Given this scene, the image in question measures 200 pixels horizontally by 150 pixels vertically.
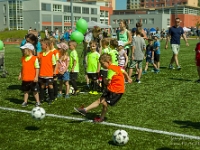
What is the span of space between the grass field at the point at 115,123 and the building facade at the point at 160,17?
92294 millimetres

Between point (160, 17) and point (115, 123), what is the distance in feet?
346

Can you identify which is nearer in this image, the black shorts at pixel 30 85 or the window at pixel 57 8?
the black shorts at pixel 30 85

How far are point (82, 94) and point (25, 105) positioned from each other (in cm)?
205

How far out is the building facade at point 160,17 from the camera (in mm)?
108000

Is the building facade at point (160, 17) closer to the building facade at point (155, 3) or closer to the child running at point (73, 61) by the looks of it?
the building facade at point (155, 3)

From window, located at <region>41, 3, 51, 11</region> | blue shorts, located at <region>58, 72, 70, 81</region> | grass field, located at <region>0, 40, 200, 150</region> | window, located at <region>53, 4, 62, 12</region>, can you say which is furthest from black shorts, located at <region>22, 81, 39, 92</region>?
window, located at <region>53, 4, 62, 12</region>

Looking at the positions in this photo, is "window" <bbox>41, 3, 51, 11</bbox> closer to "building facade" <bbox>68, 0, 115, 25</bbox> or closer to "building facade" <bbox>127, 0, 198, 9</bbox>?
"building facade" <bbox>68, 0, 115, 25</bbox>

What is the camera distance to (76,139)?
5.38m

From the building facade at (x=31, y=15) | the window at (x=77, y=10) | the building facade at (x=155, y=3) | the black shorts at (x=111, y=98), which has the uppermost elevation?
the building facade at (x=155, y=3)

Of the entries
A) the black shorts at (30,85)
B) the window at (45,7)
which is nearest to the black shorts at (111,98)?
the black shorts at (30,85)

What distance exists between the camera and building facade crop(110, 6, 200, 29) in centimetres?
10800

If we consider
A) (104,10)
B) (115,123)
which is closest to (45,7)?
(104,10)

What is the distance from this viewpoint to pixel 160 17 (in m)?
107

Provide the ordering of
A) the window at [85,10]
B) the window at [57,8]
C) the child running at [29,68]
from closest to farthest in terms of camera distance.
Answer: the child running at [29,68], the window at [57,8], the window at [85,10]
